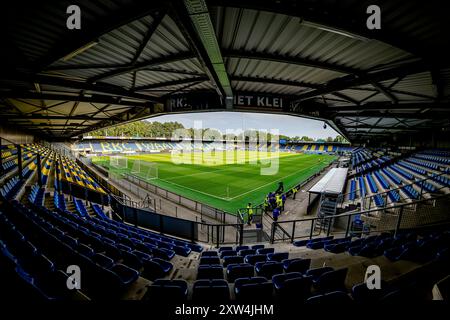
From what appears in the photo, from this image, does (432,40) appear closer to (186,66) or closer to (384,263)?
(384,263)

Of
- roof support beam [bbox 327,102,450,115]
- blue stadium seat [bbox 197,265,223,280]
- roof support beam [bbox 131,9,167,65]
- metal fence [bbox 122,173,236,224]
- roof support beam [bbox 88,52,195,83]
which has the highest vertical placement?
roof support beam [bbox 131,9,167,65]

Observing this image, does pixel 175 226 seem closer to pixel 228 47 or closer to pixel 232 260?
pixel 232 260

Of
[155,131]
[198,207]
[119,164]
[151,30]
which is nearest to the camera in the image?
[151,30]

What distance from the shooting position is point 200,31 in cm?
300

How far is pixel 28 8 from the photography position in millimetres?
3016

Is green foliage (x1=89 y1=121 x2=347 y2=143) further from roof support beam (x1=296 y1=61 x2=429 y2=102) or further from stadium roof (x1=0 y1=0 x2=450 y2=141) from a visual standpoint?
roof support beam (x1=296 y1=61 x2=429 y2=102)

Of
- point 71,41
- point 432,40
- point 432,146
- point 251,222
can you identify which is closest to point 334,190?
point 251,222

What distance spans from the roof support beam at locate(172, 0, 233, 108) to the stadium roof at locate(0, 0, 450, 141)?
2cm

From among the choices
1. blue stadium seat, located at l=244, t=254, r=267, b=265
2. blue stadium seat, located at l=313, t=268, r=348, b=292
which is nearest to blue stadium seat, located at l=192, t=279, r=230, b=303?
blue stadium seat, located at l=313, t=268, r=348, b=292

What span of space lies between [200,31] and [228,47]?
1.37m

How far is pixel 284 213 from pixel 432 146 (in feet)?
88.6

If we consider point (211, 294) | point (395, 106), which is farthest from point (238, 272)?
point (395, 106)

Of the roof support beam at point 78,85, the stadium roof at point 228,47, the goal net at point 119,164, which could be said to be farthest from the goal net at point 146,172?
the stadium roof at point 228,47

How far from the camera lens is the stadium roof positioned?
116 inches
